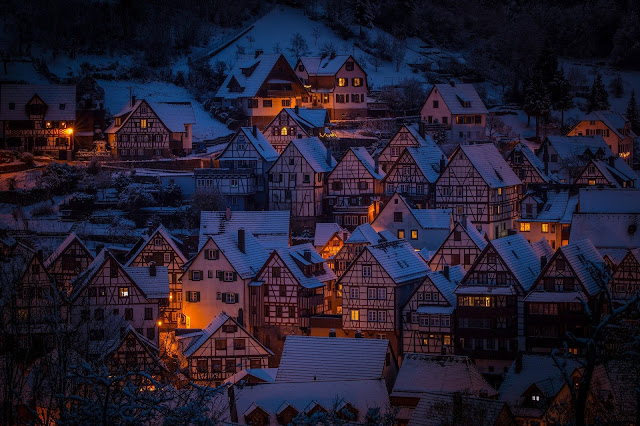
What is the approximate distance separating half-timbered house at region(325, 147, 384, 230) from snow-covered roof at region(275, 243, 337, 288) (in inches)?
418

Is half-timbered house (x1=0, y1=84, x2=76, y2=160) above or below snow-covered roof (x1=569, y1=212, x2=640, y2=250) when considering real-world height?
above

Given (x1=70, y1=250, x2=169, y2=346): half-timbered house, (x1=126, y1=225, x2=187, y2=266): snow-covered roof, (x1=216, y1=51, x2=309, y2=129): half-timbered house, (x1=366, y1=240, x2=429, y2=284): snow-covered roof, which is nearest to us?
(x1=70, y1=250, x2=169, y2=346): half-timbered house

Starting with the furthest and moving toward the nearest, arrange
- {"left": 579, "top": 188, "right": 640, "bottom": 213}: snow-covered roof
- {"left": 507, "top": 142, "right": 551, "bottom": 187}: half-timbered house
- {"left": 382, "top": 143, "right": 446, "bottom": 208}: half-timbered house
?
{"left": 507, "top": 142, "right": 551, "bottom": 187}: half-timbered house < {"left": 382, "top": 143, "right": 446, "bottom": 208}: half-timbered house < {"left": 579, "top": 188, "right": 640, "bottom": 213}: snow-covered roof

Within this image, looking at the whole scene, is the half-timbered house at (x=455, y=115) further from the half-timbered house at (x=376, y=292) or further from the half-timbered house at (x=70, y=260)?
the half-timbered house at (x=70, y=260)

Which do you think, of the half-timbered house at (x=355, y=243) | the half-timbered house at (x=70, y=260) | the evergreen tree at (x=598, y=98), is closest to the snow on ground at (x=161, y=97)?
the half-timbered house at (x=355, y=243)

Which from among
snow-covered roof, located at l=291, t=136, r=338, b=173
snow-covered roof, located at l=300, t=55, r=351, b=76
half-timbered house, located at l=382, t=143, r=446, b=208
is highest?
snow-covered roof, located at l=300, t=55, r=351, b=76

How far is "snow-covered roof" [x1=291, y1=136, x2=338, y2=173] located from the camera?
7438cm

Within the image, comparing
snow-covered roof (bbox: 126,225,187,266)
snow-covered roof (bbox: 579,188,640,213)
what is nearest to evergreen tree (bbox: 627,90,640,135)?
snow-covered roof (bbox: 579,188,640,213)

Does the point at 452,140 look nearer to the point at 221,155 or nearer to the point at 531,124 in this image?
the point at 531,124

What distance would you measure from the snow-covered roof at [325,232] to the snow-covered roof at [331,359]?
49.8 ft

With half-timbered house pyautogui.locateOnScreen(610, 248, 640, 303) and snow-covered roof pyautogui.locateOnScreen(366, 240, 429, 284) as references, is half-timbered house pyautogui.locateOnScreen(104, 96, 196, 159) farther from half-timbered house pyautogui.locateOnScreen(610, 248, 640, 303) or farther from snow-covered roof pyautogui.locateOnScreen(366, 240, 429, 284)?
half-timbered house pyautogui.locateOnScreen(610, 248, 640, 303)

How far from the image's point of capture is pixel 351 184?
74.4 metres

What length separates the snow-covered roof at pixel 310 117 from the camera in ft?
273

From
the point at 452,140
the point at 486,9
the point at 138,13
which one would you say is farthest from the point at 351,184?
the point at 486,9
